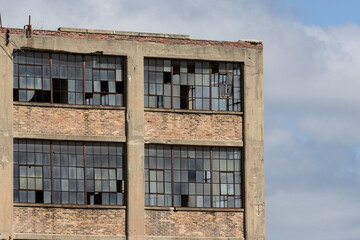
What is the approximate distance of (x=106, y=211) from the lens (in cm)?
4081

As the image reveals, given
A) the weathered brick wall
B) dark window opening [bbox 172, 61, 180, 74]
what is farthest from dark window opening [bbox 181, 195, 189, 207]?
dark window opening [bbox 172, 61, 180, 74]

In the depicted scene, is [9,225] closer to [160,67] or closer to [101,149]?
[101,149]

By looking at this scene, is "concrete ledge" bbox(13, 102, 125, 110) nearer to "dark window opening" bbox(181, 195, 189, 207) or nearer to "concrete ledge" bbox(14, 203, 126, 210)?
"concrete ledge" bbox(14, 203, 126, 210)

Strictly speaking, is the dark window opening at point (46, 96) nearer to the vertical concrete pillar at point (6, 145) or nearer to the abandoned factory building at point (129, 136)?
the abandoned factory building at point (129, 136)

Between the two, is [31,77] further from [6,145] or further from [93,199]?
[93,199]

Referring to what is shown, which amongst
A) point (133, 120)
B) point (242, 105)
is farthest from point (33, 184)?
point (242, 105)

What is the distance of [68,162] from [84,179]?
92 centimetres

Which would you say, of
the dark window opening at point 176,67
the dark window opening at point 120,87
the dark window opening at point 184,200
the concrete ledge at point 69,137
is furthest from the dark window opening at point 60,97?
the dark window opening at point 184,200

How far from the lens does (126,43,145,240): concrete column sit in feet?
135

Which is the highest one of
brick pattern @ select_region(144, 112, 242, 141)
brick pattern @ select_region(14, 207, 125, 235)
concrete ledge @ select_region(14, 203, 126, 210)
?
brick pattern @ select_region(144, 112, 242, 141)

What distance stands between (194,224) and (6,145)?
8150 mm

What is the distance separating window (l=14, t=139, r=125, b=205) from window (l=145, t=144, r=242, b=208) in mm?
1346

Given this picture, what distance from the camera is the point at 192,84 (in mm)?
42969

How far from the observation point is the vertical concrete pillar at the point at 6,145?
39.4 metres
